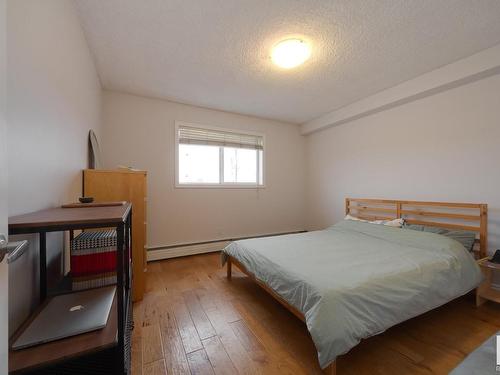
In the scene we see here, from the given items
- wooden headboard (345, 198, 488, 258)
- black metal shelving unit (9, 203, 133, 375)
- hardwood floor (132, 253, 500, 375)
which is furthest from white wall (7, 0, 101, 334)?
wooden headboard (345, 198, 488, 258)

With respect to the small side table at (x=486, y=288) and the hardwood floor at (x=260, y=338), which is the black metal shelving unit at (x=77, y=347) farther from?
the small side table at (x=486, y=288)

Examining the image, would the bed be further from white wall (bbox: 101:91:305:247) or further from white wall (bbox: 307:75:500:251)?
white wall (bbox: 101:91:305:247)

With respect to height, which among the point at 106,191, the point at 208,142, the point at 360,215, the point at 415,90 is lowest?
the point at 360,215

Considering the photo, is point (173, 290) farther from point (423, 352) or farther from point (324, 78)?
point (324, 78)

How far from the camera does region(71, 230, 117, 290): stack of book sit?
1.19 metres

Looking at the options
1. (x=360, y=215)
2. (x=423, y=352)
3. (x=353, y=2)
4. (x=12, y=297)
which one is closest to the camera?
(x=12, y=297)

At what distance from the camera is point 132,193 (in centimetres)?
208

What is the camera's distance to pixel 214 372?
1.29 meters

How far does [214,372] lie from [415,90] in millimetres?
3504

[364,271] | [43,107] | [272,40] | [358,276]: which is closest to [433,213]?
[364,271]

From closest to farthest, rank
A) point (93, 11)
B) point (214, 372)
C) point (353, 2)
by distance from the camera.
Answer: point (214, 372) < point (353, 2) < point (93, 11)

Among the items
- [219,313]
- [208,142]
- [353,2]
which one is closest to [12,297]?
[219,313]

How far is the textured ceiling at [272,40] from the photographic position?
1612mm

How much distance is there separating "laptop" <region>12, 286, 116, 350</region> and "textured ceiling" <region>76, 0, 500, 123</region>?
6.65 feet
